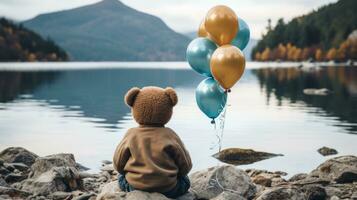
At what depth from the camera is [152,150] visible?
314 inches

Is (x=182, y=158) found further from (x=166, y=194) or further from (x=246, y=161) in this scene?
(x=246, y=161)

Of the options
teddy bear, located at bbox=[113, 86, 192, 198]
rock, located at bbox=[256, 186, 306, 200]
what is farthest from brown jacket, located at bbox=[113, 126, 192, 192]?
rock, located at bbox=[256, 186, 306, 200]

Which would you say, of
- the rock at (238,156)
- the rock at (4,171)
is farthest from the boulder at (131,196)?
the rock at (238,156)

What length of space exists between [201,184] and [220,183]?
359 millimetres

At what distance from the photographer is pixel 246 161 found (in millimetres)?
16969

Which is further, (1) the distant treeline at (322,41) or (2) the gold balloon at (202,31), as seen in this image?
(1) the distant treeline at (322,41)

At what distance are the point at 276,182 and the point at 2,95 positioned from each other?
36352 mm

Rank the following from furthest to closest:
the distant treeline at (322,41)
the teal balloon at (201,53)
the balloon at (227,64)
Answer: the distant treeline at (322,41) → the teal balloon at (201,53) → the balloon at (227,64)

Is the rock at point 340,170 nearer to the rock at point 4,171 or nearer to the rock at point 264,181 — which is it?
the rock at point 264,181

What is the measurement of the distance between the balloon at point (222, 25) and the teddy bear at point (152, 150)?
11.9 ft

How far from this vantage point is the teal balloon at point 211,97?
11.9 metres

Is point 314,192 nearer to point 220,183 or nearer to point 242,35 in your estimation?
point 220,183

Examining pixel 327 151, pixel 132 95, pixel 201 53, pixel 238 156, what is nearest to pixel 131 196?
pixel 132 95

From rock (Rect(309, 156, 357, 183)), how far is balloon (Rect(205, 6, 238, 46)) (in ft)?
13.6
